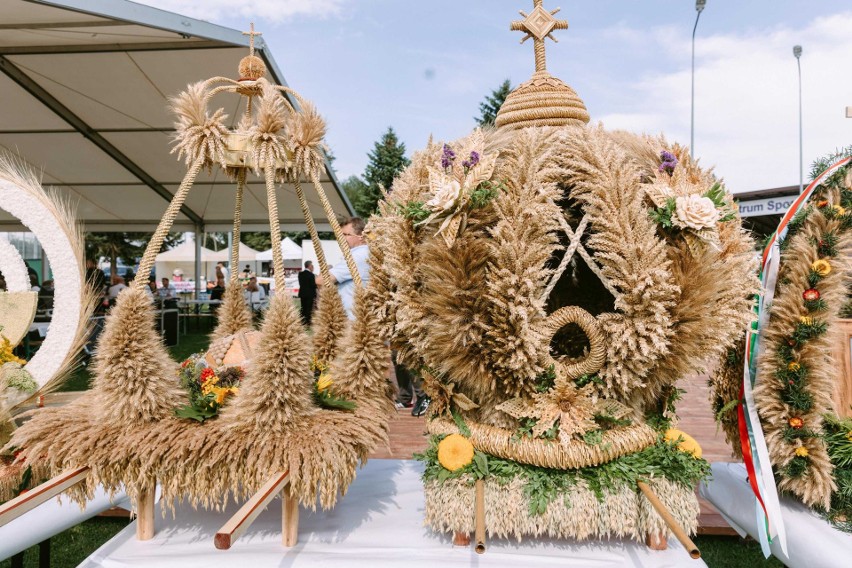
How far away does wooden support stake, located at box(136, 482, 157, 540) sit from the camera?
5.71 feet

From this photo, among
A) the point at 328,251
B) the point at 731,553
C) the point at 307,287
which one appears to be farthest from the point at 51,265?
the point at 328,251

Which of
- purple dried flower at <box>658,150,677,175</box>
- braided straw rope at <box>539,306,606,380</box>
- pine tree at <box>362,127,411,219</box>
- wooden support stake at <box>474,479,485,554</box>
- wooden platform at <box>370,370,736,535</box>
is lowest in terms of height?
wooden platform at <box>370,370,736,535</box>

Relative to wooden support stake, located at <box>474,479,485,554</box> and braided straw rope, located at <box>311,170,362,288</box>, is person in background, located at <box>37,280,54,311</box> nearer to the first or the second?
braided straw rope, located at <box>311,170,362,288</box>

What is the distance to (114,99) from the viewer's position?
633 centimetres

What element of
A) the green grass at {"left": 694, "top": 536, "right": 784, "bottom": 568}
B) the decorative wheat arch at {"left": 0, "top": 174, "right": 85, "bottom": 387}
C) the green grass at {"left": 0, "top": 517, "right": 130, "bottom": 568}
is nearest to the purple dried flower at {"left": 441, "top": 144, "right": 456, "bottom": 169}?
the decorative wheat arch at {"left": 0, "top": 174, "right": 85, "bottom": 387}

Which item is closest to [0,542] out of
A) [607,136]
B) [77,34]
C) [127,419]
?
[127,419]

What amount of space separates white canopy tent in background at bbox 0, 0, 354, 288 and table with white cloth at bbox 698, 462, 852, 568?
12.0 feet

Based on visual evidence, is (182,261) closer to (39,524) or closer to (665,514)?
(39,524)

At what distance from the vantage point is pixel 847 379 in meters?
1.81

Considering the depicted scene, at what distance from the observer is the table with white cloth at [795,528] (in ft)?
4.97

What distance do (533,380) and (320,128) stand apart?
1.15 m

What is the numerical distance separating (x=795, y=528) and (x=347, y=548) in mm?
1390

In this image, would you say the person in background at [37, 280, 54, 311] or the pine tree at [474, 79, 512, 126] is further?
the pine tree at [474, 79, 512, 126]

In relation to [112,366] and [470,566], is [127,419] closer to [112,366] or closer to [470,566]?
[112,366]
